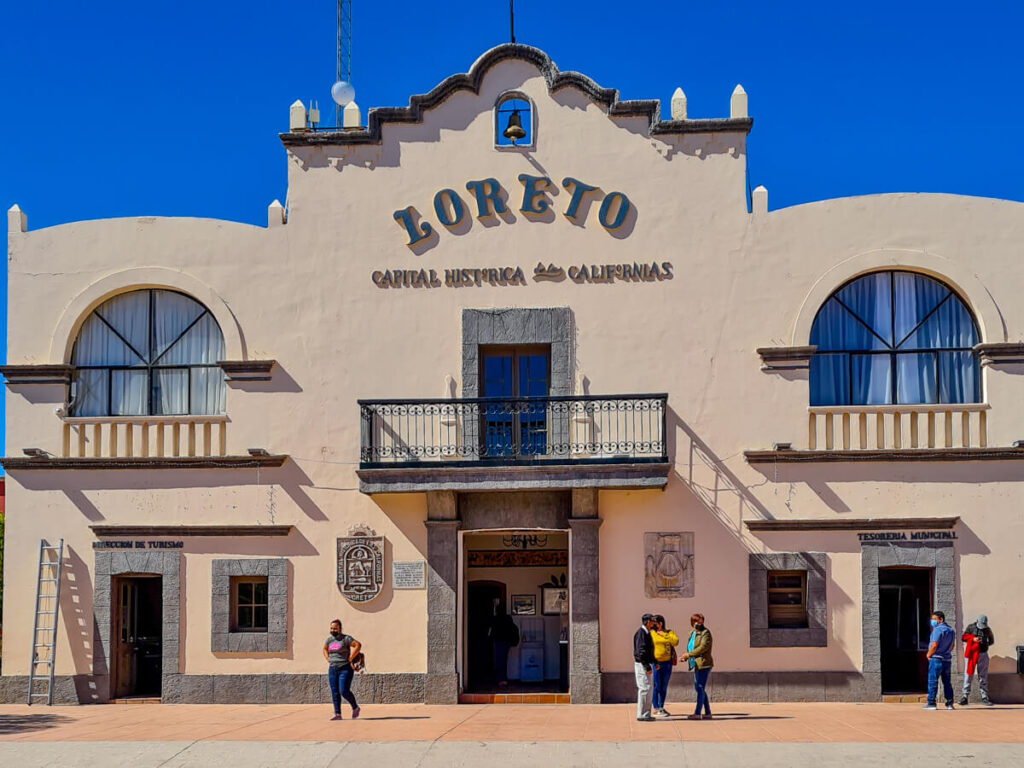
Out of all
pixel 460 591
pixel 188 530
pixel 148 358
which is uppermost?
→ pixel 148 358

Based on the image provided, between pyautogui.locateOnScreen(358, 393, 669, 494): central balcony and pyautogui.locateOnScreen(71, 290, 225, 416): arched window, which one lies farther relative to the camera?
pyautogui.locateOnScreen(71, 290, 225, 416): arched window

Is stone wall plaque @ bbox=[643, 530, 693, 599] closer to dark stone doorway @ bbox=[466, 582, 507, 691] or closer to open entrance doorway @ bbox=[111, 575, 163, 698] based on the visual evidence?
dark stone doorway @ bbox=[466, 582, 507, 691]

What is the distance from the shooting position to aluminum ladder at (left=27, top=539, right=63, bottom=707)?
20328 millimetres


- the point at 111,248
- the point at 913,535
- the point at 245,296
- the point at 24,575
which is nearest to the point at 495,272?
the point at 245,296

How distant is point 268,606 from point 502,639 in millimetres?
4198

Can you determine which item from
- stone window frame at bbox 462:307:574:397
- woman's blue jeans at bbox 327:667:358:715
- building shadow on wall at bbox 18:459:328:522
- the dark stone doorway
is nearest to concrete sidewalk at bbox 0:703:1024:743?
woman's blue jeans at bbox 327:667:358:715

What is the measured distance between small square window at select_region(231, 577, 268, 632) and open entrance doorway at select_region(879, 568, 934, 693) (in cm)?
971

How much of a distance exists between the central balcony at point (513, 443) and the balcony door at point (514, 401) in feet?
0.05

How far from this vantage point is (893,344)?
20.3 m

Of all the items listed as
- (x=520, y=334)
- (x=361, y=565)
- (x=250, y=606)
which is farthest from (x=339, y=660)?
(x=520, y=334)

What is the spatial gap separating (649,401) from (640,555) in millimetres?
2382

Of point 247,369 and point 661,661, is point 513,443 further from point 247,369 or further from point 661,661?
point 247,369

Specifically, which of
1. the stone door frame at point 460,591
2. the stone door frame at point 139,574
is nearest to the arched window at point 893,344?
the stone door frame at point 460,591

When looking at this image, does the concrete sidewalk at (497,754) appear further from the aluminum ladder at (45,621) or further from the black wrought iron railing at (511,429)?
the black wrought iron railing at (511,429)
